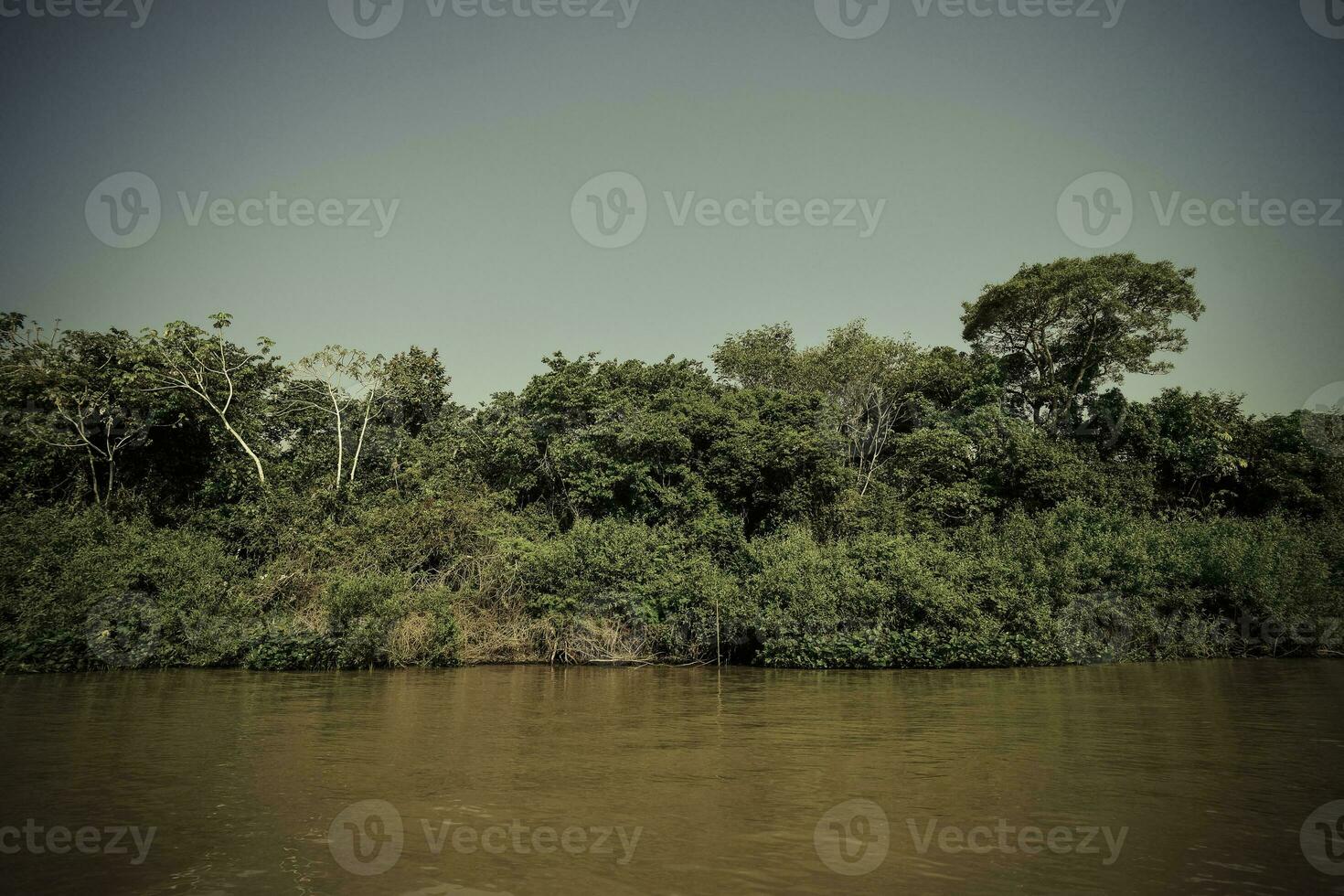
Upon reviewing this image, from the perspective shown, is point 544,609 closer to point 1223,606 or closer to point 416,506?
point 416,506

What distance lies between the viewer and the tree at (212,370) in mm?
27109

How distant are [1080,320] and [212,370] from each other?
33618mm

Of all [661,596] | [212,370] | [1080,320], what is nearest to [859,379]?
[1080,320]

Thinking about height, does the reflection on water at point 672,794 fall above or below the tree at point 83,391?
below

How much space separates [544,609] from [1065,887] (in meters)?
19.6

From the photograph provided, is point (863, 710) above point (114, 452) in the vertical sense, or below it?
below

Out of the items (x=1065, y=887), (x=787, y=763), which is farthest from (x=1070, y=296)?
(x=1065, y=887)

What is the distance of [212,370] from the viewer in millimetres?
28422

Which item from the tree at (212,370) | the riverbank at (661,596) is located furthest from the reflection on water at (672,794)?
the tree at (212,370)

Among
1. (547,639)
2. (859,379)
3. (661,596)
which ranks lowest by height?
(547,639)

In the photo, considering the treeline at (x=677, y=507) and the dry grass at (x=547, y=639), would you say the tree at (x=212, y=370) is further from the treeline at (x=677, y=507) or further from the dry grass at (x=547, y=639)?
the dry grass at (x=547, y=639)

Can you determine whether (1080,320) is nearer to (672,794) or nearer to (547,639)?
(547,639)

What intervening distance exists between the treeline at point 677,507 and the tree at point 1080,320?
0.12m

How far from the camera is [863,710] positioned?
1406 cm
